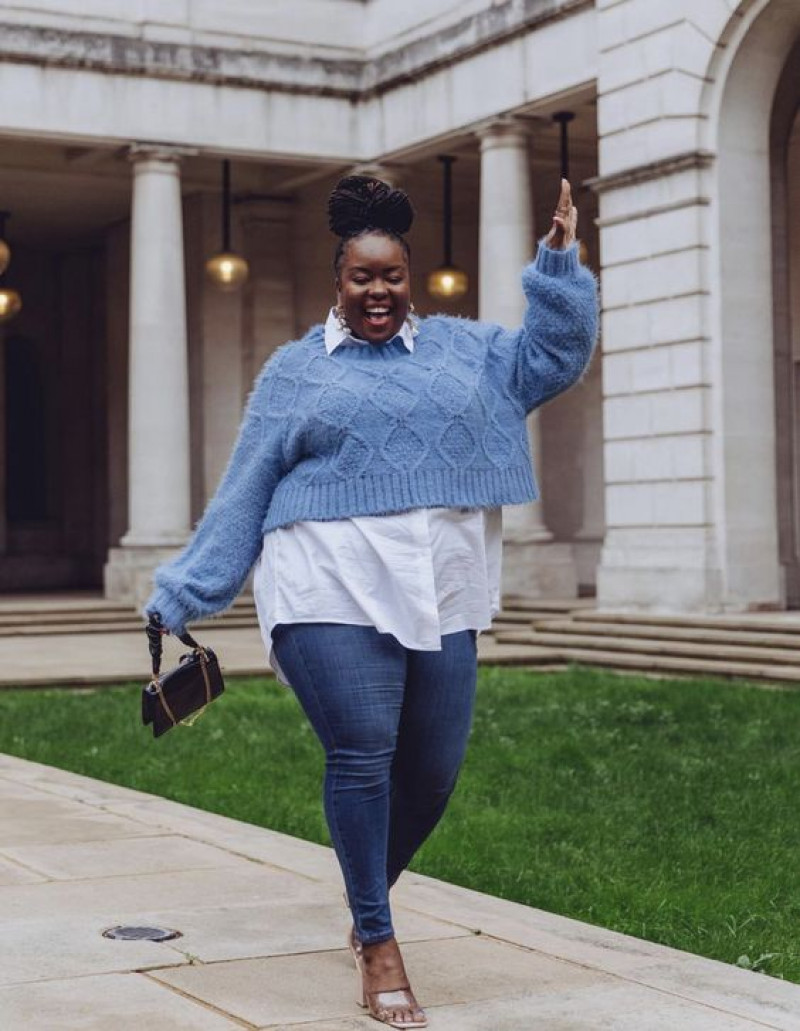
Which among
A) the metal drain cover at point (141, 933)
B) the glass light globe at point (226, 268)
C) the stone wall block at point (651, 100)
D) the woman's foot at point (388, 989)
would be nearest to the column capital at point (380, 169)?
the glass light globe at point (226, 268)

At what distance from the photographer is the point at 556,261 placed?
17.6 feet

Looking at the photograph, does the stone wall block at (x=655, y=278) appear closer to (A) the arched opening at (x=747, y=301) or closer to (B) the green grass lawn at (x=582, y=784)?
(A) the arched opening at (x=747, y=301)

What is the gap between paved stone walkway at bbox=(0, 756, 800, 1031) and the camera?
16.2 ft

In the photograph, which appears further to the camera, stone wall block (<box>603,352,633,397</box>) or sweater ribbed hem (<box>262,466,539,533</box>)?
stone wall block (<box>603,352,633,397</box>)

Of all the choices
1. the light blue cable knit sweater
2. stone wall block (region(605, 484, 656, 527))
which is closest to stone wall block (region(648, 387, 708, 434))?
stone wall block (region(605, 484, 656, 527))

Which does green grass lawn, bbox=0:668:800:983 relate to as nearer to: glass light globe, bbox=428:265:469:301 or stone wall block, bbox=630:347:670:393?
stone wall block, bbox=630:347:670:393

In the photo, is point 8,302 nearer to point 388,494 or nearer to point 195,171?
point 195,171

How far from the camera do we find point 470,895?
6.68 metres

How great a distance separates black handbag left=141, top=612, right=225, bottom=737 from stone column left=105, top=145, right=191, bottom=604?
17577mm

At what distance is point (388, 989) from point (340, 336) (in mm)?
1784

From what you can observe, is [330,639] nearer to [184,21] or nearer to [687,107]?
[687,107]

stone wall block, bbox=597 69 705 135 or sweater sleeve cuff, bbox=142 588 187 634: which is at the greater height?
stone wall block, bbox=597 69 705 135

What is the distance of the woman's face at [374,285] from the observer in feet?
17.4

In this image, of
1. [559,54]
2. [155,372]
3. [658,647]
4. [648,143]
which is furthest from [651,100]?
[155,372]
